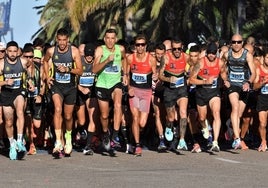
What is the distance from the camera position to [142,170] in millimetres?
12523

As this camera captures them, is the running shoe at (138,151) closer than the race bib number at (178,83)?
Yes

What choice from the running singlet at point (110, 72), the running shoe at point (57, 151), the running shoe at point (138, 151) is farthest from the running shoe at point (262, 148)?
the running shoe at point (57, 151)

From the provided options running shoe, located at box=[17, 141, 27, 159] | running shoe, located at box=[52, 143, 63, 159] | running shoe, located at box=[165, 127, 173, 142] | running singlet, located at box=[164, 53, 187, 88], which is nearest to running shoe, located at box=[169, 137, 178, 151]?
running shoe, located at box=[165, 127, 173, 142]

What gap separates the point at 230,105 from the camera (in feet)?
53.1

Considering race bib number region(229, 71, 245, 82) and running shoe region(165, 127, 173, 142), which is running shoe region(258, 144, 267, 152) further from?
running shoe region(165, 127, 173, 142)

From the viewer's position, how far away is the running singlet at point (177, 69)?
14969 mm

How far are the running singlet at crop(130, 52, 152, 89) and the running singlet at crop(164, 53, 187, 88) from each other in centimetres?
33

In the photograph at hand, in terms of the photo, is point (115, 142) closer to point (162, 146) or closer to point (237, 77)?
point (162, 146)

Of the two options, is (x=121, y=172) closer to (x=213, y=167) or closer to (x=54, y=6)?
(x=213, y=167)

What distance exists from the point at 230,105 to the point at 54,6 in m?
34.9

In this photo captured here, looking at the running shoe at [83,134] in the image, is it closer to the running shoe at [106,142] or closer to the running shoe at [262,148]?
the running shoe at [106,142]

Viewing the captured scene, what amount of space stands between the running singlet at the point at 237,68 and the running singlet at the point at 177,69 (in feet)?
2.73

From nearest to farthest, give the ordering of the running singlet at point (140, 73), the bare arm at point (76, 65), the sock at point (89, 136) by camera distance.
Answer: the bare arm at point (76, 65), the sock at point (89, 136), the running singlet at point (140, 73)

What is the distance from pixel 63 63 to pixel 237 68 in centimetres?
315
